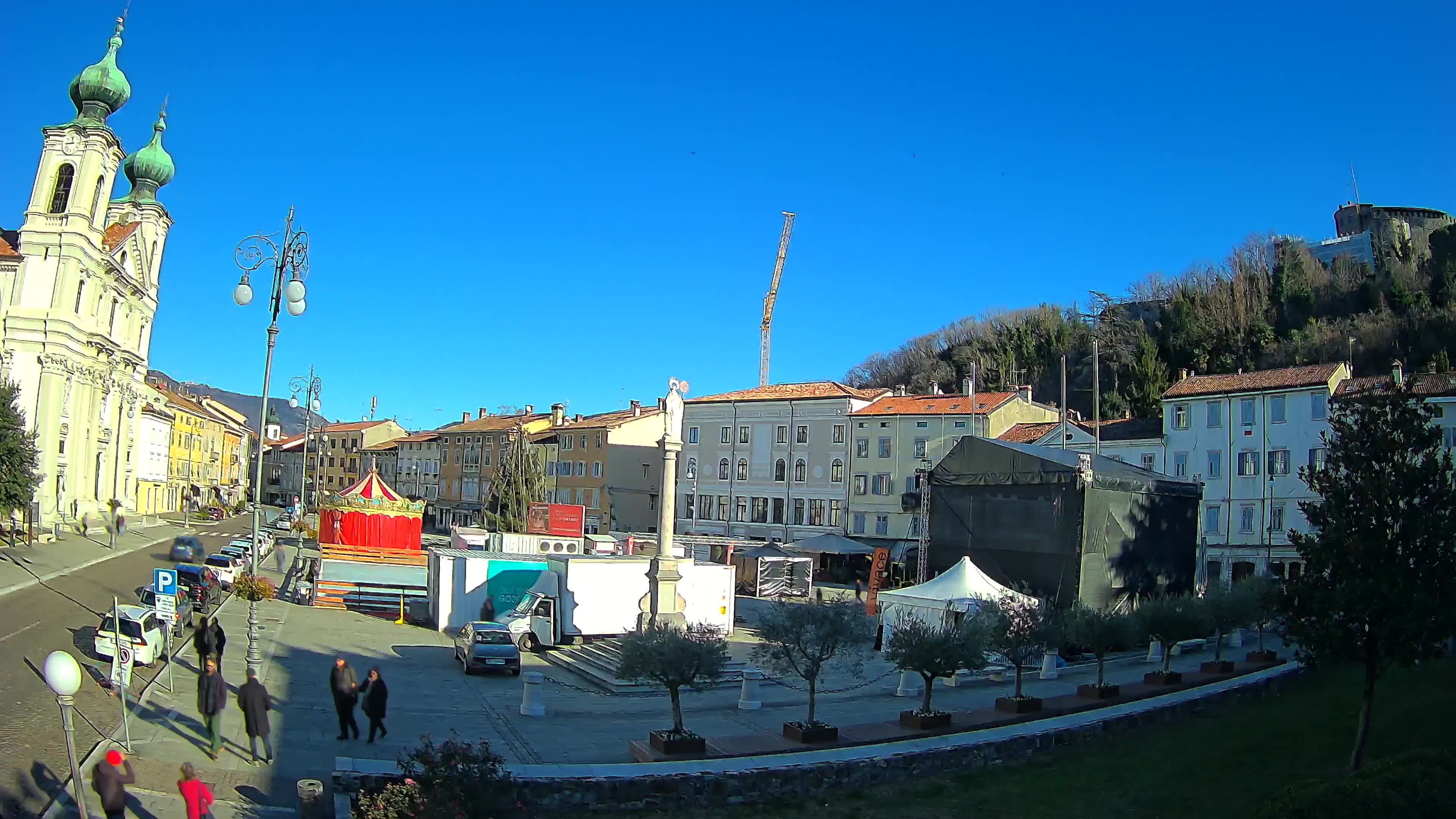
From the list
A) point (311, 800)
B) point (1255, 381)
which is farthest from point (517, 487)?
point (311, 800)

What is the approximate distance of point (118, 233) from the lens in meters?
64.8

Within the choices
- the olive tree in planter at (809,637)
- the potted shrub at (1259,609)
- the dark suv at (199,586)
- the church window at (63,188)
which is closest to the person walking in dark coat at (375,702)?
the olive tree in planter at (809,637)

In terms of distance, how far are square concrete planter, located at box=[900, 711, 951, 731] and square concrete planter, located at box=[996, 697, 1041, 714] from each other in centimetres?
179

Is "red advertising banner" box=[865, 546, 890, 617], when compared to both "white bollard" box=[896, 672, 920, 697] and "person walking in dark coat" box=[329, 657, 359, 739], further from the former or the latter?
"person walking in dark coat" box=[329, 657, 359, 739]

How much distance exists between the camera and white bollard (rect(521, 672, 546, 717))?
1759 cm

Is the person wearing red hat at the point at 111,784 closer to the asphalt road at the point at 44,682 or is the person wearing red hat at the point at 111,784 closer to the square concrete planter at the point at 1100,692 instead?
the asphalt road at the point at 44,682

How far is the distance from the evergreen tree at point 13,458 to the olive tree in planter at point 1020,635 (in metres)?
36.1

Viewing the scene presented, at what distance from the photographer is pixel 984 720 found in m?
16.5

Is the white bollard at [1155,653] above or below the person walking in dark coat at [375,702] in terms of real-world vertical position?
below

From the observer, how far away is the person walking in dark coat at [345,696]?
48.0ft

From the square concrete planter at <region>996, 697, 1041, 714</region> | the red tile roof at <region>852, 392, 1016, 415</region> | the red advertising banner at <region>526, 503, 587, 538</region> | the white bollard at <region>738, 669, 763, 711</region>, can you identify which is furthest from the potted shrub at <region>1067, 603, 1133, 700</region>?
the red tile roof at <region>852, 392, 1016, 415</region>

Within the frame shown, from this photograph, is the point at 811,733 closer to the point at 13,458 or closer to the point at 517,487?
the point at 13,458

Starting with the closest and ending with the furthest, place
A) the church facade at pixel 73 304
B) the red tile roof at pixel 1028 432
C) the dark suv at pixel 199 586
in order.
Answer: the dark suv at pixel 199 586 < the church facade at pixel 73 304 < the red tile roof at pixel 1028 432

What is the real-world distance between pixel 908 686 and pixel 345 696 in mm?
11688
